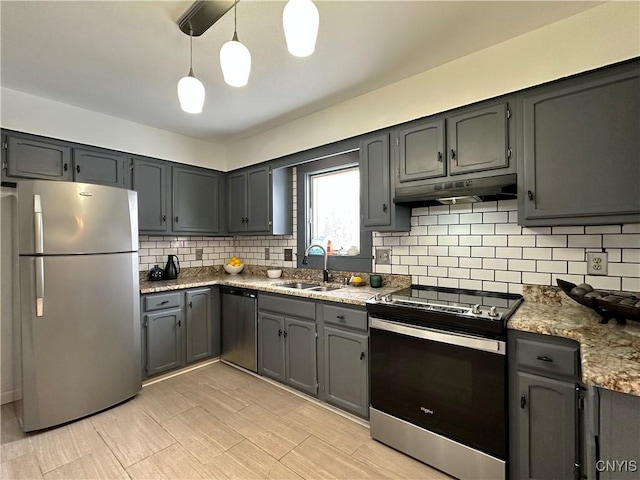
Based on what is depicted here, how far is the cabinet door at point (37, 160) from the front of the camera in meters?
2.48

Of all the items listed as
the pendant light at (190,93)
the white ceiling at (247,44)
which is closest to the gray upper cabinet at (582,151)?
the white ceiling at (247,44)

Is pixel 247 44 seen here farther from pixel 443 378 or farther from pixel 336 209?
pixel 443 378

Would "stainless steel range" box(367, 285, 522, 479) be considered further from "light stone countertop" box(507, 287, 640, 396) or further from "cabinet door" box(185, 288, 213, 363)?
"cabinet door" box(185, 288, 213, 363)

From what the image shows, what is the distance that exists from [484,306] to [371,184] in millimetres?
1227

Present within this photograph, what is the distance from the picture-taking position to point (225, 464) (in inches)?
73.7

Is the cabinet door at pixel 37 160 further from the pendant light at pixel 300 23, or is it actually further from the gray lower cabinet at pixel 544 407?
the gray lower cabinet at pixel 544 407

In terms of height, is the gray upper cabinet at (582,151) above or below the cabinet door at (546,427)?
above

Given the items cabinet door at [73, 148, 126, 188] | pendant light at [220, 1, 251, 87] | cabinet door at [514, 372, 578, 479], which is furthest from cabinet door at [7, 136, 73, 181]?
cabinet door at [514, 372, 578, 479]

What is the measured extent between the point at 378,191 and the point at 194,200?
2.24m

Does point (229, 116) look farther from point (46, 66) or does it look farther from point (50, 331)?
point (50, 331)

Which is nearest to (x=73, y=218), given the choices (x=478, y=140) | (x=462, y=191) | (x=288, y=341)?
(x=288, y=341)

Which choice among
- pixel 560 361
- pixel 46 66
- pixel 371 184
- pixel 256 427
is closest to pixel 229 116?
pixel 46 66

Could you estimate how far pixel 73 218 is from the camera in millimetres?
2281

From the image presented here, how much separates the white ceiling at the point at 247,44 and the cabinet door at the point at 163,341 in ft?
6.39
